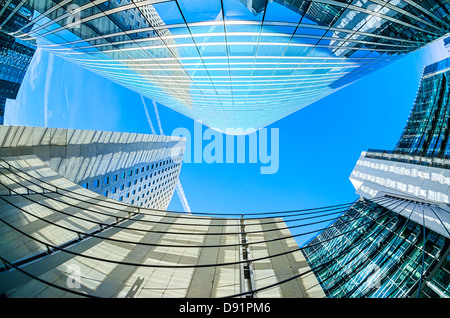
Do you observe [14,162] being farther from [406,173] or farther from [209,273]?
[406,173]

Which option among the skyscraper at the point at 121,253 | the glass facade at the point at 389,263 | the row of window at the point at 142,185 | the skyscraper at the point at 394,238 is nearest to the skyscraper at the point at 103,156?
the row of window at the point at 142,185

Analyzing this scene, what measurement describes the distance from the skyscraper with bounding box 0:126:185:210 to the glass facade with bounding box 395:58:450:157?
→ 4993 centimetres

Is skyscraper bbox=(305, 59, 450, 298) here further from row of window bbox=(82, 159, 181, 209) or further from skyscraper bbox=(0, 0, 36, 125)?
skyscraper bbox=(0, 0, 36, 125)

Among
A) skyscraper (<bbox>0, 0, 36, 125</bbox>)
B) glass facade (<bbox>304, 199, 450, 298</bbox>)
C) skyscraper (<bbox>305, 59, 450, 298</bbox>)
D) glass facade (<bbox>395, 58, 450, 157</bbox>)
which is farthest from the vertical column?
skyscraper (<bbox>0, 0, 36, 125</bbox>)

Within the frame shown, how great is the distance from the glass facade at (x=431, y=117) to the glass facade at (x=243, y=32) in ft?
85.8

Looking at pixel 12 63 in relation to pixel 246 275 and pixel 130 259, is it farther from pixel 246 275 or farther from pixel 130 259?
pixel 246 275

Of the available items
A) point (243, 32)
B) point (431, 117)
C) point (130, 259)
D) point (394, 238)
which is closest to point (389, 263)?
point (394, 238)

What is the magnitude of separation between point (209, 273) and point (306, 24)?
1453cm

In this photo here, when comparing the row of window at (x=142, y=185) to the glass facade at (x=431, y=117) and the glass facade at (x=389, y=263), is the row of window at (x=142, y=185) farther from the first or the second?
the glass facade at (x=431, y=117)

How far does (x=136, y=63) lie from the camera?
1925 cm

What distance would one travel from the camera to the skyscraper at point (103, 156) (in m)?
15.6

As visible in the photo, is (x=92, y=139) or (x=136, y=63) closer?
(x=136, y=63)

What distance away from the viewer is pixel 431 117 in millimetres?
39031
